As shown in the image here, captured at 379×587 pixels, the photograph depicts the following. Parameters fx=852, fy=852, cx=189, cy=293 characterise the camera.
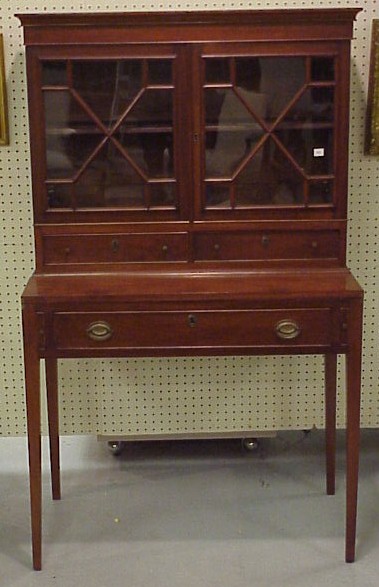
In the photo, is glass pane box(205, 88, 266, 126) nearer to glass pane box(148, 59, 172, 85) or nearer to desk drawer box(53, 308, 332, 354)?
glass pane box(148, 59, 172, 85)

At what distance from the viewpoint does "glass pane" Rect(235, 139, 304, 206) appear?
2.65 m

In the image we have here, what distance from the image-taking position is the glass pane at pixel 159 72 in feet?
8.48

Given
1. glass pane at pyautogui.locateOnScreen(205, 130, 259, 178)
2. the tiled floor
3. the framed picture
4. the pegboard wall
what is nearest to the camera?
the tiled floor

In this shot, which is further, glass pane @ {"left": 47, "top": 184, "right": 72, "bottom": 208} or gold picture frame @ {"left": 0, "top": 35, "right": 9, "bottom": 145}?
gold picture frame @ {"left": 0, "top": 35, "right": 9, "bottom": 145}

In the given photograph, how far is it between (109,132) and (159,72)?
0.78 ft

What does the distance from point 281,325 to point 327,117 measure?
674 millimetres

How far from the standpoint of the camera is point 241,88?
2.61 m

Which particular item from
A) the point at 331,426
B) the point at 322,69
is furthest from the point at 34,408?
the point at 322,69

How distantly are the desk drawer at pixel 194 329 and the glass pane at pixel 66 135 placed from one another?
1.65 ft

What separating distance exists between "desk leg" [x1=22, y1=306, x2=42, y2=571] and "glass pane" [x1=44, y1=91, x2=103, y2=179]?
1.63 ft

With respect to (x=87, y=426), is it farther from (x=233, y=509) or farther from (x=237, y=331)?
(x=237, y=331)

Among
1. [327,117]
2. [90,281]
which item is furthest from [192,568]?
[327,117]

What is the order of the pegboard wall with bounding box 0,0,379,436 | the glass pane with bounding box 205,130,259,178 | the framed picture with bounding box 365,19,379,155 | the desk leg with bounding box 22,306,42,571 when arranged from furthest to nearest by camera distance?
1. the pegboard wall with bounding box 0,0,379,436
2. the framed picture with bounding box 365,19,379,155
3. the glass pane with bounding box 205,130,259,178
4. the desk leg with bounding box 22,306,42,571

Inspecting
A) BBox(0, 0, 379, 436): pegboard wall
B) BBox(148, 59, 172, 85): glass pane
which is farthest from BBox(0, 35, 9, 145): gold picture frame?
BBox(148, 59, 172, 85): glass pane
